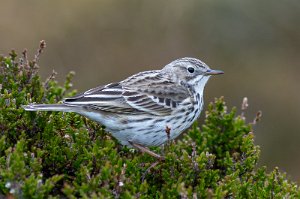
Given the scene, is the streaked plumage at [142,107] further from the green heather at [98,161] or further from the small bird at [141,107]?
the green heather at [98,161]

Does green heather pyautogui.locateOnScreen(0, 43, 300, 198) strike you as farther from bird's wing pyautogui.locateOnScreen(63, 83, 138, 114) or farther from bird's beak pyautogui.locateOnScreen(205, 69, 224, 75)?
bird's beak pyautogui.locateOnScreen(205, 69, 224, 75)

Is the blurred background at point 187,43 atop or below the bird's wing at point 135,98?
atop

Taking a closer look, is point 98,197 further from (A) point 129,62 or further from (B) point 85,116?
(A) point 129,62

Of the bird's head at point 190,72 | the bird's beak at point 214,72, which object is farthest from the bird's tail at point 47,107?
the bird's beak at point 214,72

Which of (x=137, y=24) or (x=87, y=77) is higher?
(x=137, y=24)

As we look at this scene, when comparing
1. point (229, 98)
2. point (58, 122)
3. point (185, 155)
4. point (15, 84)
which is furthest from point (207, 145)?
point (229, 98)

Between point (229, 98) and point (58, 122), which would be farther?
point (229, 98)
